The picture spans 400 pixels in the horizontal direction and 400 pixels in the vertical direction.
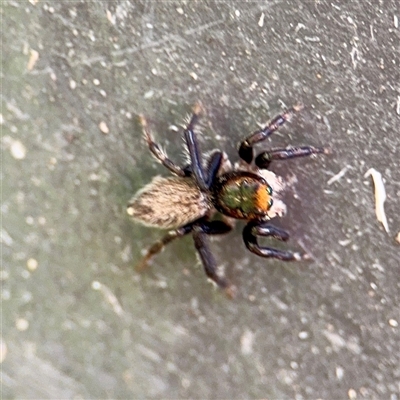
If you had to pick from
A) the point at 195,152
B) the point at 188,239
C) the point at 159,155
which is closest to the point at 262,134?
the point at 195,152

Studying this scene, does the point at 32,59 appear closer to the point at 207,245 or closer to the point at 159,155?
the point at 159,155

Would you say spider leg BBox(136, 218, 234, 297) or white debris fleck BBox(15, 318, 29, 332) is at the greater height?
spider leg BBox(136, 218, 234, 297)

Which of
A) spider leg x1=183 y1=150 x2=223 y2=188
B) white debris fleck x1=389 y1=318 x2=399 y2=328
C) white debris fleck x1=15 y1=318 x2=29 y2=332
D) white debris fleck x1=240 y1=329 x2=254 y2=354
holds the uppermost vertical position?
spider leg x1=183 y1=150 x2=223 y2=188

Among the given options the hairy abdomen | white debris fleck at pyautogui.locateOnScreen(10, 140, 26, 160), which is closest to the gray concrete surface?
white debris fleck at pyautogui.locateOnScreen(10, 140, 26, 160)

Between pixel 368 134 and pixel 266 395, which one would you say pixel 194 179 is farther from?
pixel 266 395

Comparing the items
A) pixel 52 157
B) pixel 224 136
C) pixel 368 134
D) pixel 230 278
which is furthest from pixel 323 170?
pixel 52 157

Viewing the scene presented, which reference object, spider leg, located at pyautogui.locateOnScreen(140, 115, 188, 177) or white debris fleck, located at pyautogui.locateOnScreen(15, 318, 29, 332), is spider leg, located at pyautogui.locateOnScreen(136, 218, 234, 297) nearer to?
spider leg, located at pyautogui.locateOnScreen(140, 115, 188, 177)
